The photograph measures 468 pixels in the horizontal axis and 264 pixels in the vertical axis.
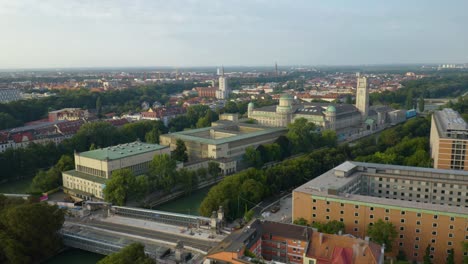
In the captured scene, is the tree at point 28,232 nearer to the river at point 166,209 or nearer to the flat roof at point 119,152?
the river at point 166,209

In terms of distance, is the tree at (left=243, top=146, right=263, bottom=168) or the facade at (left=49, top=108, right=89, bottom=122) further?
the facade at (left=49, top=108, right=89, bottom=122)

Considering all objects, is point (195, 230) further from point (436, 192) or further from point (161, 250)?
point (436, 192)

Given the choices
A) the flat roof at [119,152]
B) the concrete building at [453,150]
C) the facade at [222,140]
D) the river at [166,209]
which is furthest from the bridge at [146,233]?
the concrete building at [453,150]

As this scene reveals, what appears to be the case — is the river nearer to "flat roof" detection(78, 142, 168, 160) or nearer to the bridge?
the bridge

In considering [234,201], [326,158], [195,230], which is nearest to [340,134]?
[326,158]

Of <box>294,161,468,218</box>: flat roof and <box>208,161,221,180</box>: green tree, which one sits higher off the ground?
<box>294,161,468,218</box>: flat roof

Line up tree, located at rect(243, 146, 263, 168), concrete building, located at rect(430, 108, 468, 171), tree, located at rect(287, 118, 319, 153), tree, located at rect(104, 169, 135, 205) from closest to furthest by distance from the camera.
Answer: tree, located at rect(104, 169, 135, 205) < concrete building, located at rect(430, 108, 468, 171) < tree, located at rect(243, 146, 263, 168) < tree, located at rect(287, 118, 319, 153)

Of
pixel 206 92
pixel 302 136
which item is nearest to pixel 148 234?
pixel 302 136

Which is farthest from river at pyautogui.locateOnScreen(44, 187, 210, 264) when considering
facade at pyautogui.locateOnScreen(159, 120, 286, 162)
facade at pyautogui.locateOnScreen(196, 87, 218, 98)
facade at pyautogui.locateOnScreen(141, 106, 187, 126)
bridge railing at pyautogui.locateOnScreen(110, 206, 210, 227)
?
facade at pyautogui.locateOnScreen(196, 87, 218, 98)
